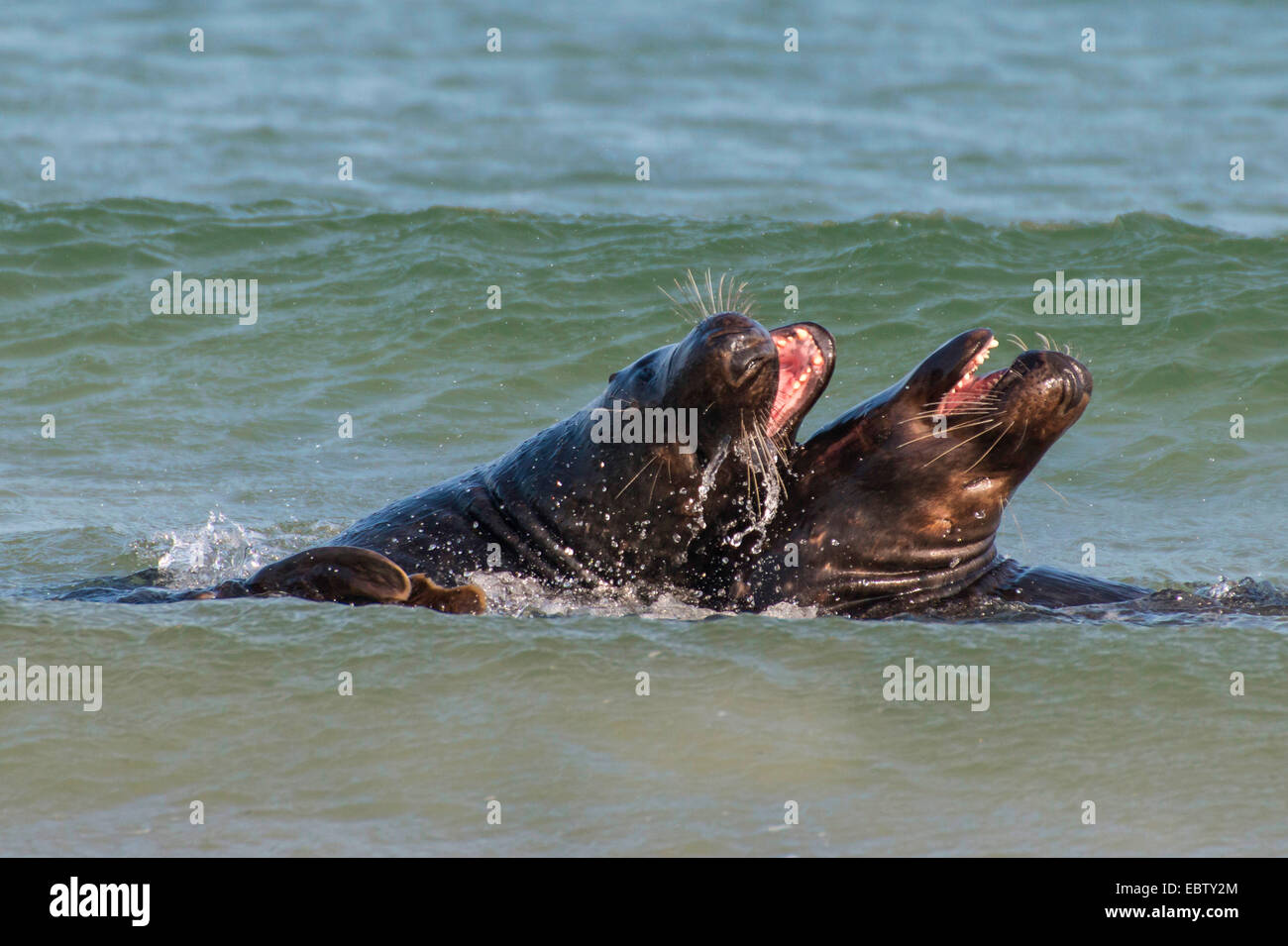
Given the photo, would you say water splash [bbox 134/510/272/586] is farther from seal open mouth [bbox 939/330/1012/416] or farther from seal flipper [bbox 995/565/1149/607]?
seal flipper [bbox 995/565/1149/607]

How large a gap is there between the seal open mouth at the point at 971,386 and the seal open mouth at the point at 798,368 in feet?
1.75

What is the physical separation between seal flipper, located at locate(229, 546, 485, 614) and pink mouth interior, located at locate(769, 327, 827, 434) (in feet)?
5.10

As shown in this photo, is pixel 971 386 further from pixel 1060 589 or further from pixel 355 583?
pixel 355 583

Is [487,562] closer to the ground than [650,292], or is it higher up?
closer to the ground

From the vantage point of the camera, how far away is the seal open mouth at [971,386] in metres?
7.01

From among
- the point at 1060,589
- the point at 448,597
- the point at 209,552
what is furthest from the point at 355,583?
the point at 1060,589

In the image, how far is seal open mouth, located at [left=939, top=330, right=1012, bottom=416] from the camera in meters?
7.01

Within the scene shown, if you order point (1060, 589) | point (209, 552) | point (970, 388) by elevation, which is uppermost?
point (970, 388)

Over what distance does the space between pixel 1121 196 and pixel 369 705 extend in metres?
14.2

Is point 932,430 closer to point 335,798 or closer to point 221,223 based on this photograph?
point 335,798

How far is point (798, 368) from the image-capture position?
709 centimetres

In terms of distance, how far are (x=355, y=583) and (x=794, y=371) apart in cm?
211

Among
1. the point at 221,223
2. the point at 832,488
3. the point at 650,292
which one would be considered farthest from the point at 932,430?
the point at 221,223

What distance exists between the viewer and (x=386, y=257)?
16.1 meters
